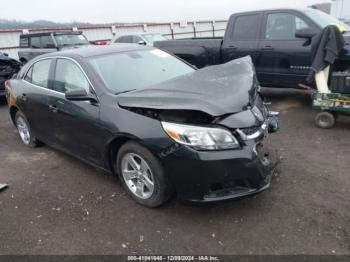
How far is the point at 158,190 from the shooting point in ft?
10.6

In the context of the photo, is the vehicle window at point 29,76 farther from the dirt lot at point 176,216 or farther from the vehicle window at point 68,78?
the dirt lot at point 176,216

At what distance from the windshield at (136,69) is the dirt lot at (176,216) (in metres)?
1.23

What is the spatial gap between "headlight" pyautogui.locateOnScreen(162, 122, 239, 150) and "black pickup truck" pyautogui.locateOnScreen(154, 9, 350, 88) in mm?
4058

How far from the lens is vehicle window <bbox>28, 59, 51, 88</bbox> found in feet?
15.1

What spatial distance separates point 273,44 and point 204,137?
4.48m

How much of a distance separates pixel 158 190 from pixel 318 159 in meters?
2.34

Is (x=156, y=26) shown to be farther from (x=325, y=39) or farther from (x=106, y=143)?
(x=106, y=143)

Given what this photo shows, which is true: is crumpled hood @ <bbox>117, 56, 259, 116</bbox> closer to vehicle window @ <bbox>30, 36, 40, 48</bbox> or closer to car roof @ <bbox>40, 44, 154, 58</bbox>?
car roof @ <bbox>40, 44, 154, 58</bbox>

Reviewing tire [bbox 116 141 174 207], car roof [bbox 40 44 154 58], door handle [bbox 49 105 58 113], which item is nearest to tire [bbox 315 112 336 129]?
car roof [bbox 40 44 154 58]

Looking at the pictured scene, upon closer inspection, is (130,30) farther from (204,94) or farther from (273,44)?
(204,94)

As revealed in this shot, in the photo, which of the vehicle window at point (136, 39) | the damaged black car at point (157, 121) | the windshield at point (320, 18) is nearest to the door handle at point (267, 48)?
the windshield at point (320, 18)

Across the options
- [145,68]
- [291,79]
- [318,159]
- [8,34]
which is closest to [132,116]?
[145,68]

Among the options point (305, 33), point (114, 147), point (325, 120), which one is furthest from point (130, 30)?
point (114, 147)

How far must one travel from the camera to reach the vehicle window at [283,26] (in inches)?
254
